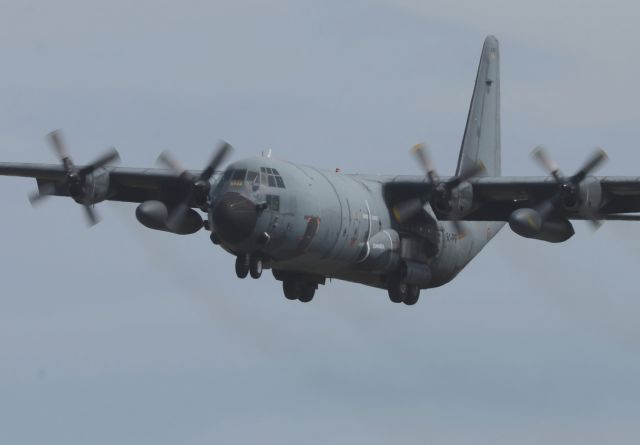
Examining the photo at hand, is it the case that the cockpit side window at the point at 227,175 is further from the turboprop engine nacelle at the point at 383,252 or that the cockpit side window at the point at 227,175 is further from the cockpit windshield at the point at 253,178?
the turboprop engine nacelle at the point at 383,252

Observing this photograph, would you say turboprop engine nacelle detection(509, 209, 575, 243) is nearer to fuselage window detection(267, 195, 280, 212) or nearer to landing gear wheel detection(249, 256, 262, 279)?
fuselage window detection(267, 195, 280, 212)

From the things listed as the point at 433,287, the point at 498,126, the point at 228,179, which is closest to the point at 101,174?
the point at 228,179

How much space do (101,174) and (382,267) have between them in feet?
26.0

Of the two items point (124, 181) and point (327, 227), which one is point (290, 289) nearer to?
point (327, 227)

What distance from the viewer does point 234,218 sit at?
32.1 metres

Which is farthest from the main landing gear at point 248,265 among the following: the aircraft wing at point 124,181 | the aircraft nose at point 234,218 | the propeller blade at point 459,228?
the propeller blade at point 459,228

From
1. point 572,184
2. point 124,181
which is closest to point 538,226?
point 572,184

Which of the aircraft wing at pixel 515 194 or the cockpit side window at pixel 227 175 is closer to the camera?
the cockpit side window at pixel 227 175

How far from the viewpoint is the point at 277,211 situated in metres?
33.1

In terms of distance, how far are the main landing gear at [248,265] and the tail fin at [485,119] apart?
1007cm

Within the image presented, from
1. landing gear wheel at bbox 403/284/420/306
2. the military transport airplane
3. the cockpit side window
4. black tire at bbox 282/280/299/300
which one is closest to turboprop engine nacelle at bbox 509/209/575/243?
the military transport airplane

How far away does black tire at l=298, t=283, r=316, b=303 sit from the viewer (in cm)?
3781

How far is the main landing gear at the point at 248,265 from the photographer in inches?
1304

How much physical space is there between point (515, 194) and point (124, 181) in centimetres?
1039
